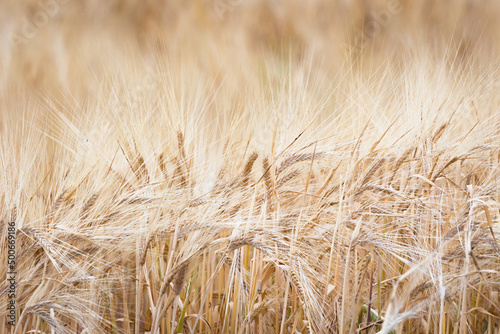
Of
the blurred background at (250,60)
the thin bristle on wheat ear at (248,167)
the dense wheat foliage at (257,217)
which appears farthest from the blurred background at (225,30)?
the thin bristle on wheat ear at (248,167)

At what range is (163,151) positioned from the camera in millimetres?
1083

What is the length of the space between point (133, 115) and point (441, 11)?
7.82 ft

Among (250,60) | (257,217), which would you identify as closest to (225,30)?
(250,60)

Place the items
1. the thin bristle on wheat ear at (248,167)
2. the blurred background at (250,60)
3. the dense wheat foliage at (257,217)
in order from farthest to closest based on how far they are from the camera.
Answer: the blurred background at (250,60) < the thin bristle on wheat ear at (248,167) < the dense wheat foliage at (257,217)

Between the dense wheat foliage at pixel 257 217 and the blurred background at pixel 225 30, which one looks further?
the blurred background at pixel 225 30

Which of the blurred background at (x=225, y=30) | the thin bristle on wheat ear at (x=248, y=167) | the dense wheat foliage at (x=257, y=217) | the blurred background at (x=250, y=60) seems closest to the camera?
the dense wheat foliage at (x=257, y=217)

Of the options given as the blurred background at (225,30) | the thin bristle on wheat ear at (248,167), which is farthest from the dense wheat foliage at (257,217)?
the blurred background at (225,30)

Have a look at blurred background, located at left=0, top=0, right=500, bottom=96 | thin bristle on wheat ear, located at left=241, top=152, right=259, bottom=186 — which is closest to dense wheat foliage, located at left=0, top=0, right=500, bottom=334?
thin bristle on wheat ear, located at left=241, top=152, right=259, bottom=186

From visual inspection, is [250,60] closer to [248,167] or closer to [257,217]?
[248,167]

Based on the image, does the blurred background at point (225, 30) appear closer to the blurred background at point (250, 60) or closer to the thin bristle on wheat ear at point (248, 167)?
the blurred background at point (250, 60)

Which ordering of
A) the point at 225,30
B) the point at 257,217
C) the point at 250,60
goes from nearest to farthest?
the point at 257,217 → the point at 250,60 → the point at 225,30

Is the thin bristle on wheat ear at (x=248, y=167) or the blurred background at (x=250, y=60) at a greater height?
the blurred background at (x=250, y=60)

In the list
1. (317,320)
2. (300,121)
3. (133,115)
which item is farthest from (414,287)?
(133,115)

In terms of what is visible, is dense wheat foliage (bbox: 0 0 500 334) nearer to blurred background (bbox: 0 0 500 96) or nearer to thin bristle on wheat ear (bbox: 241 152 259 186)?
thin bristle on wheat ear (bbox: 241 152 259 186)
